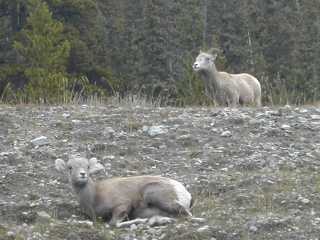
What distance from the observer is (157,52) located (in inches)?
1753

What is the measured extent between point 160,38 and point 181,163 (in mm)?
34062

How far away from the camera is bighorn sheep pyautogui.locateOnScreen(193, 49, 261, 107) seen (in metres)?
15.8

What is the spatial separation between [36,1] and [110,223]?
31.1 meters

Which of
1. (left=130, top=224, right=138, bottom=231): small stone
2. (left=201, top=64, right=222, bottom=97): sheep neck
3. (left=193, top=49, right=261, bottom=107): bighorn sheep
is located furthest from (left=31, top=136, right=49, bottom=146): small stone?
(left=201, top=64, right=222, bottom=97): sheep neck

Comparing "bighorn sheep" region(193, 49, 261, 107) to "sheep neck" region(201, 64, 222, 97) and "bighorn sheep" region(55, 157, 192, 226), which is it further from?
"bighorn sheep" region(55, 157, 192, 226)

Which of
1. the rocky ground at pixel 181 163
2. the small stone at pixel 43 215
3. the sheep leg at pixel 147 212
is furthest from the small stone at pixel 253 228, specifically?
the small stone at pixel 43 215

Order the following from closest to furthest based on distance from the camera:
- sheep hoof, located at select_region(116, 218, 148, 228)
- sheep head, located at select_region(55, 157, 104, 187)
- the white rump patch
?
1. sheep hoof, located at select_region(116, 218, 148, 228)
2. the white rump patch
3. sheep head, located at select_region(55, 157, 104, 187)

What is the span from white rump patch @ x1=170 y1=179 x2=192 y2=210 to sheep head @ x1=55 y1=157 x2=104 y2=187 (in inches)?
32.1

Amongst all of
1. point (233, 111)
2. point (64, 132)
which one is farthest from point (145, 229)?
point (233, 111)

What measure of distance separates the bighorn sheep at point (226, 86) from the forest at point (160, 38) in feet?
75.9

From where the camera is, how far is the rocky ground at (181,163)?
865cm

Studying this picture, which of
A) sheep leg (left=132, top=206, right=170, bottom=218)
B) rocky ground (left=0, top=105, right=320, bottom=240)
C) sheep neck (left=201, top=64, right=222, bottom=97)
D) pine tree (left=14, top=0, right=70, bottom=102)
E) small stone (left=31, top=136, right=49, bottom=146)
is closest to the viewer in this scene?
rocky ground (left=0, top=105, right=320, bottom=240)

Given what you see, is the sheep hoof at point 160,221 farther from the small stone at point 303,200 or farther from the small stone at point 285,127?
the small stone at point 285,127

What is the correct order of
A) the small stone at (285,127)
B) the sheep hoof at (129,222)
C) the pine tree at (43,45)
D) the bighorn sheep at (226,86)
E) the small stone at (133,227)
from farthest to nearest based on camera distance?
the pine tree at (43,45), the bighorn sheep at (226,86), the small stone at (285,127), the sheep hoof at (129,222), the small stone at (133,227)
